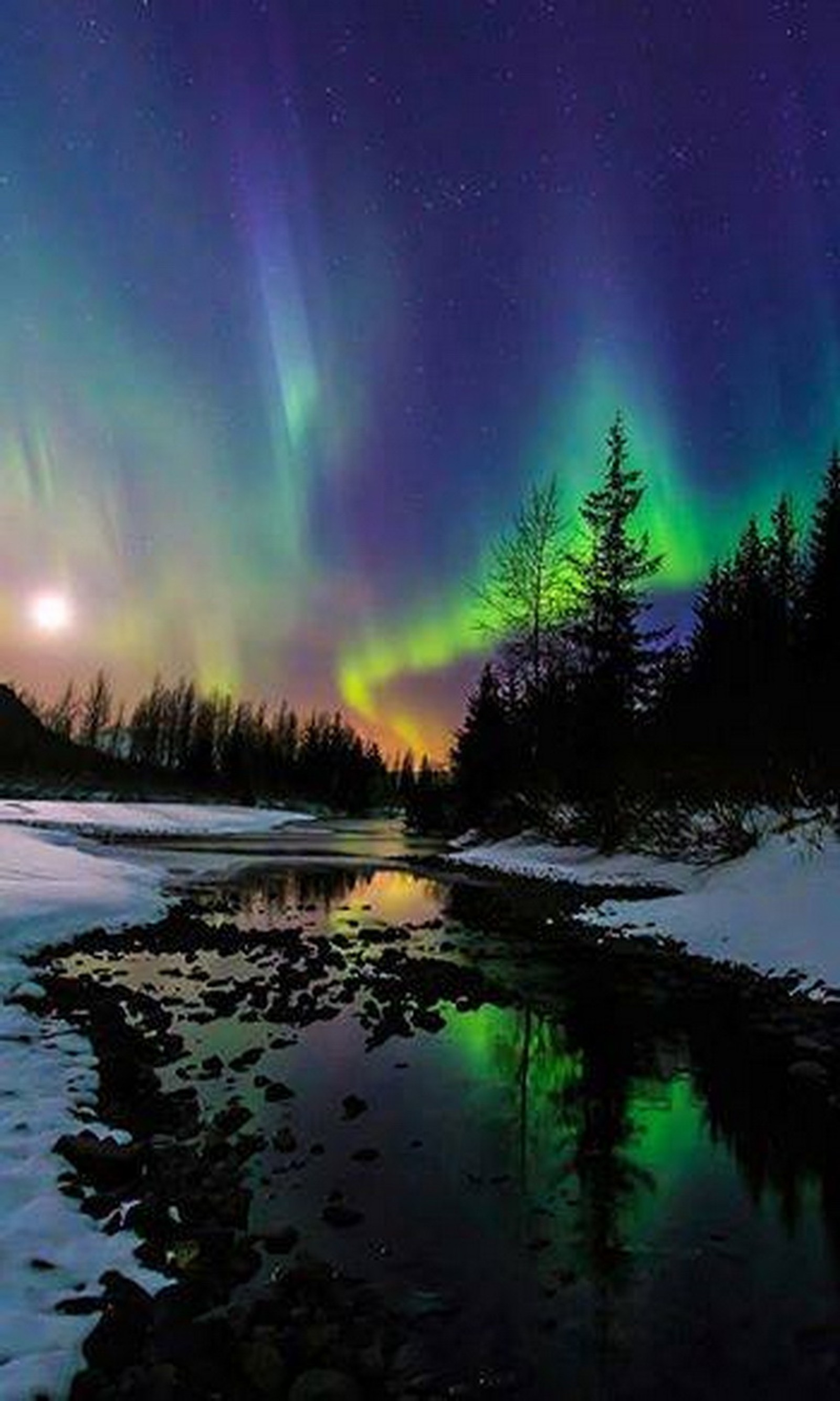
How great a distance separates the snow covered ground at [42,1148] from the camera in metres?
4.94

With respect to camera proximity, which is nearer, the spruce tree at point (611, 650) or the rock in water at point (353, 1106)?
the rock in water at point (353, 1106)

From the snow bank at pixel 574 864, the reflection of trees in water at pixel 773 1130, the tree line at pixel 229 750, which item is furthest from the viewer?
the tree line at pixel 229 750

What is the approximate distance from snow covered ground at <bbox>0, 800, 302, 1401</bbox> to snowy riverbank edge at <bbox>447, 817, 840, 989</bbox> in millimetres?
10874

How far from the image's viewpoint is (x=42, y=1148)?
749 cm

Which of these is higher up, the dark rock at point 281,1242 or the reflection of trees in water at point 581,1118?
the reflection of trees in water at point 581,1118

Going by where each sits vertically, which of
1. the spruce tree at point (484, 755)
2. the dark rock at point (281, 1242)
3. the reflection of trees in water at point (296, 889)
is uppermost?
the spruce tree at point (484, 755)

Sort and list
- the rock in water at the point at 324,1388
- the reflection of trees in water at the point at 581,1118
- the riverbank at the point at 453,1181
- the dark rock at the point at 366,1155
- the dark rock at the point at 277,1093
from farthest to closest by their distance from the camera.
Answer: the dark rock at the point at 277,1093 → the dark rock at the point at 366,1155 → the reflection of trees in water at the point at 581,1118 → the riverbank at the point at 453,1181 → the rock in water at the point at 324,1388

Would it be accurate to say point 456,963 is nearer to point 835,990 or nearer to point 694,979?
point 694,979

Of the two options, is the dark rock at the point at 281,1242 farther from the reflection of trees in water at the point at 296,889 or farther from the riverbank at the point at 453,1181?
the reflection of trees in water at the point at 296,889

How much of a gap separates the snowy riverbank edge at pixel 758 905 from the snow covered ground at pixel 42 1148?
10874mm

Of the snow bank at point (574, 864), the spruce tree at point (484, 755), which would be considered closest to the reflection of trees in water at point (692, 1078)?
the snow bank at point (574, 864)

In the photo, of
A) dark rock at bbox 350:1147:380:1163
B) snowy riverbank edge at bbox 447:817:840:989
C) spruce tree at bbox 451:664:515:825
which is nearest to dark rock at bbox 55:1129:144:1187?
dark rock at bbox 350:1147:380:1163

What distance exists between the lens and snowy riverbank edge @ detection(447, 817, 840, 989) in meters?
16.3

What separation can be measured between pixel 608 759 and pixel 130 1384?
105 feet
